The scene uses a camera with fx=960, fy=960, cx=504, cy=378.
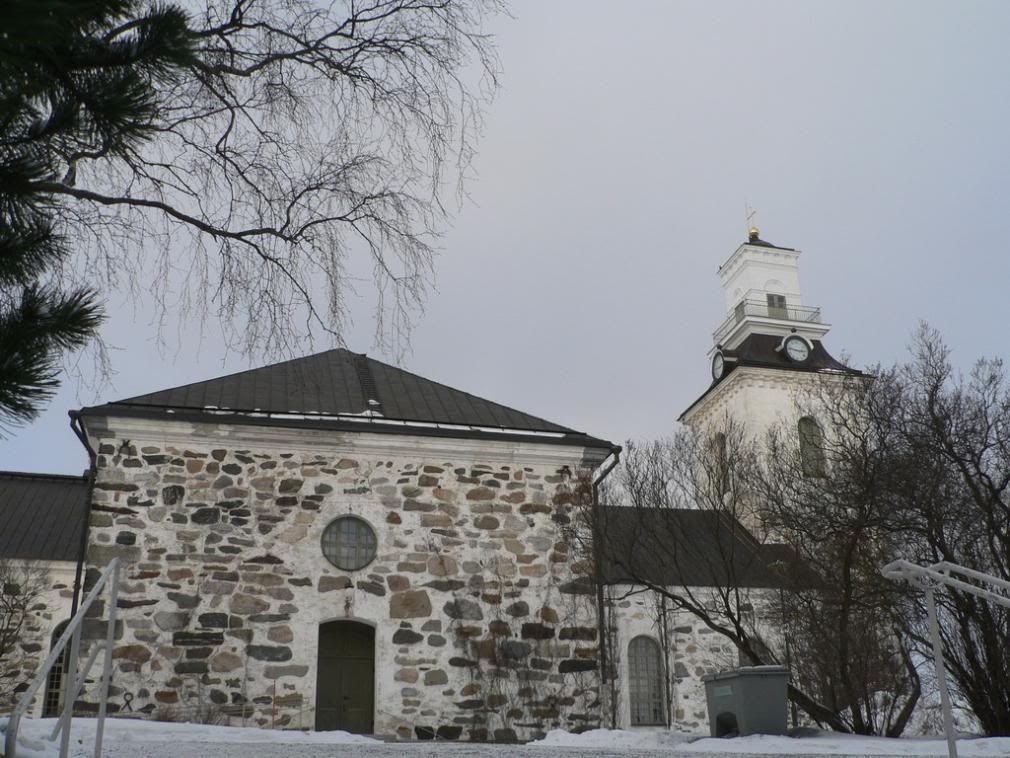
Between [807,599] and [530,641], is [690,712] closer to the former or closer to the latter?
[807,599]

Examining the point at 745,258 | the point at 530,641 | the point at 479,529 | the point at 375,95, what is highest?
the point at 745,258

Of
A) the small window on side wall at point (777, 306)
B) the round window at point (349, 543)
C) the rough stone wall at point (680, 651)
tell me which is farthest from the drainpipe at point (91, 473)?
the small window on side wall at point (777, 306)

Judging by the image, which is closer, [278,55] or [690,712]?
[278,55]

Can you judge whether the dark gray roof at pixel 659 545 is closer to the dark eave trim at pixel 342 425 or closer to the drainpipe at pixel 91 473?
the dark eave trim at pixel 342 425

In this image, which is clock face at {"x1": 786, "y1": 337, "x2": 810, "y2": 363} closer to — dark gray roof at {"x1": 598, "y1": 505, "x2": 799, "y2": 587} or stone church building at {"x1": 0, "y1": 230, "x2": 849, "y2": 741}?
dark gray roof at {"x1": 598, "y1": 505, "x2": 799, "y2": 587}

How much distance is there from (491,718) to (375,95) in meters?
8.74

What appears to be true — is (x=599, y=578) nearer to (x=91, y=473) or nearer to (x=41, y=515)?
(x=91, y=473)

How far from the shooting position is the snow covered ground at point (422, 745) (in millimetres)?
6898

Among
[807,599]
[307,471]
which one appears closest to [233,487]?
[307,471]

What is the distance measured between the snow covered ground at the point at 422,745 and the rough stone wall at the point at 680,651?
9.76 m

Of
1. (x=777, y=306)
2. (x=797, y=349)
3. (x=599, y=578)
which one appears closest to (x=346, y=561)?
(x=599, y=578)

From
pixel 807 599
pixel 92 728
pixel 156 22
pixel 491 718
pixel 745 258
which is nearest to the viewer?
pixel 156 22

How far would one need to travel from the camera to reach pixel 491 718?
40.1 ft

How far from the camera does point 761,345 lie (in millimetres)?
31562
